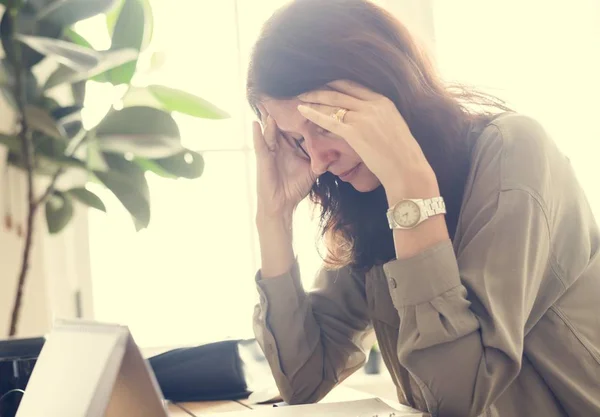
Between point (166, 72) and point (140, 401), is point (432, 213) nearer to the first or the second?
point (140, 401)

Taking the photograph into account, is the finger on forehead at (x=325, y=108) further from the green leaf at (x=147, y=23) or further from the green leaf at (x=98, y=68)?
the green leaf at (x=147, y=23)

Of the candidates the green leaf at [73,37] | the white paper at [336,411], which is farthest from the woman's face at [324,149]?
the green leaf at [73,37]

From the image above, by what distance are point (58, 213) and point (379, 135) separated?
99 centimetres

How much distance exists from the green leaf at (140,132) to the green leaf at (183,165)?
74mm

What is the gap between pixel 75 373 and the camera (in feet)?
2.43

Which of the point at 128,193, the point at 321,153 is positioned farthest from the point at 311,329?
the point at 128,193

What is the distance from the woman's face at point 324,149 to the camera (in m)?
1.15

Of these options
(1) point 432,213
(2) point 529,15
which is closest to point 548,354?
(1) point 432,213

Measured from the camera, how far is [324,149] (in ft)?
3.80

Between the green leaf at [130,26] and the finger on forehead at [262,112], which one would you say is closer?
the finger on forehead at [262,112]

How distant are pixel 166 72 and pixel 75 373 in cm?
151

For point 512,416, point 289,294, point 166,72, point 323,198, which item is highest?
point 166,72

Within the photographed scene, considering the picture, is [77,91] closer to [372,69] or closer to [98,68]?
[98,68]

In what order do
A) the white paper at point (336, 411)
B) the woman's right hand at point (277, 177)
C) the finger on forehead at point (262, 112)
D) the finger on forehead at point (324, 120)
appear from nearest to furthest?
the white paper at point (336, 411) → the finger on forehead at point (324, 120) → the finger on forehead at point (262, 112) → the woman's right hand at point (277, 177)
